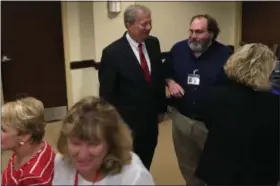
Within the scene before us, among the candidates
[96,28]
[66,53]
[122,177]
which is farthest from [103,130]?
[66,53]

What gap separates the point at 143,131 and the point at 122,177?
4.81 feet

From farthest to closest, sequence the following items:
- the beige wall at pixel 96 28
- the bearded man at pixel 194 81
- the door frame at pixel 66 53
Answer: the door frame at pixel 66 53
the beige wall at pixel 96 28
the bearded man at pixel 194 81

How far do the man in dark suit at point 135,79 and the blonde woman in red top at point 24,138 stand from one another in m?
0.98

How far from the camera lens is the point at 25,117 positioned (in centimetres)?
181

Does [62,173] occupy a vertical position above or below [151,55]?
below

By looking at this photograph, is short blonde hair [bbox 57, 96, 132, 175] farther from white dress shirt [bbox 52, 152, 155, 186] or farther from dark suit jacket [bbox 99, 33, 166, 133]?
dark suit jacket [bbox 99, 33, 166, 133]

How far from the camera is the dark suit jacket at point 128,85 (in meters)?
2.80

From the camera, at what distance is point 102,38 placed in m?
5.00

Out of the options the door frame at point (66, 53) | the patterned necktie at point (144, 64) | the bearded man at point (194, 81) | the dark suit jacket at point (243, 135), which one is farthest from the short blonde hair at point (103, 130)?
the door frame at point (66, 53)

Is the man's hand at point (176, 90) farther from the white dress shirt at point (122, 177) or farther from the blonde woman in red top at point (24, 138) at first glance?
the white dress shirt at point (122, 177)

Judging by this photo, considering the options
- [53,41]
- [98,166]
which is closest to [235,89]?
[98,166]

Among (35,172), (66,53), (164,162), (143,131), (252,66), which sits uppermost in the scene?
(252,66)

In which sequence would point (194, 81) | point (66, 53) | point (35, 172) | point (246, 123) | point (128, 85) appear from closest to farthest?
point (35, 172) → point (246, 123) → point (194, 81) → point (128, 85) → point (66, 53)

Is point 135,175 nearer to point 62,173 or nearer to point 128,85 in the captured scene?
point 62,173
